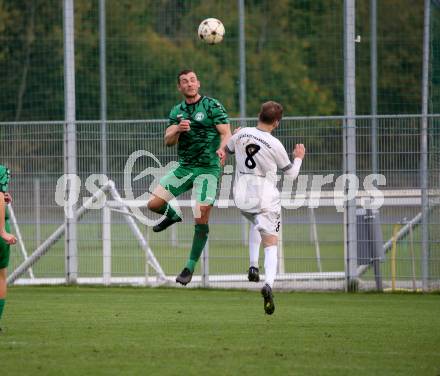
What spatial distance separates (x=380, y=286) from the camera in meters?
16.6

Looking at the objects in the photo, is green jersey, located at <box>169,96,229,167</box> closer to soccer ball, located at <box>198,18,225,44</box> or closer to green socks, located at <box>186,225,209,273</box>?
green socks, located at <box>186,225,209,273</box>

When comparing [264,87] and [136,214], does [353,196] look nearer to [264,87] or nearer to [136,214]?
[136,214]

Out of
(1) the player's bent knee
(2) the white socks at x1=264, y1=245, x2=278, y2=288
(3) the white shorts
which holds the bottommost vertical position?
(2) the white socks at x1=264, y1=245, x2=278, y2=288

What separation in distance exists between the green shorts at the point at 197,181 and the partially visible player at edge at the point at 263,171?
897 millimetres

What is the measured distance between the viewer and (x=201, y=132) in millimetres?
12234

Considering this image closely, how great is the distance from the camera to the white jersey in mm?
11156

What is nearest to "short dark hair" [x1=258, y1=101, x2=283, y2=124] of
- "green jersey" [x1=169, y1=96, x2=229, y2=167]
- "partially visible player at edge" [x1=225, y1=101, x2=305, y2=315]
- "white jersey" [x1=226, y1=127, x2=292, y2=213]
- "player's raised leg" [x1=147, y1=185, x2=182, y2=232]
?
"partially visible player at edge" [x1=225, y1=101, x2=305, y2=315]

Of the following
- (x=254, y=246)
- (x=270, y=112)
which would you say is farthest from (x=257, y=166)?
(x=254, y=246)

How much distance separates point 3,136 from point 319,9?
29.9 ft

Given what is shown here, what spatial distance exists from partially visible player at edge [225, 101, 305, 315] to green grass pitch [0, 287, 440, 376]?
0.83 metres

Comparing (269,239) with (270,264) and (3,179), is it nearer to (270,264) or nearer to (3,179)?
(270,264)

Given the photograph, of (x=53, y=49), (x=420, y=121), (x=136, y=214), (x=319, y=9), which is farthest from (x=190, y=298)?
(x=53, y=49)

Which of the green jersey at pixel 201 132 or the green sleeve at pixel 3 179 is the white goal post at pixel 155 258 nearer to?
the green jersey at pixel 201 132

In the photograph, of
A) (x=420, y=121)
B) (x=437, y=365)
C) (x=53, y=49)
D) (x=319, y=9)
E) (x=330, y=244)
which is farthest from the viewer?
(x=53, y=49)
